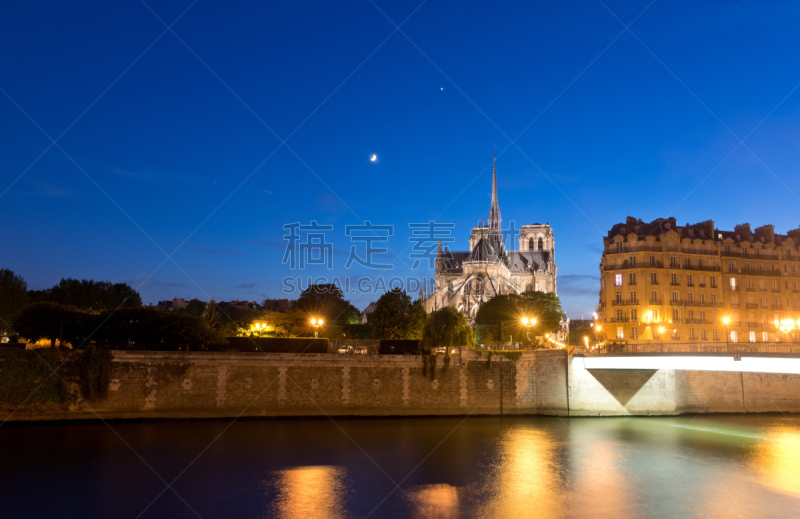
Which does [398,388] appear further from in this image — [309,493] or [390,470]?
[309,493]

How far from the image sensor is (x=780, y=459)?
26.1 metres

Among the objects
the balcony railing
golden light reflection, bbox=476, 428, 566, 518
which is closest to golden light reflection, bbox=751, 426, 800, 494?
golden light reflection, bbox=476, 428, 566, 518

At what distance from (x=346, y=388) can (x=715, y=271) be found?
39.3m

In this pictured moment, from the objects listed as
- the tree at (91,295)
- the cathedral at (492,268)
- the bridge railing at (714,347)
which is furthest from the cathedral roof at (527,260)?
the tree at (91,295)

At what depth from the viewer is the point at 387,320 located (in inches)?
2078

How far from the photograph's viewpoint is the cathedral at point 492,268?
8731cm

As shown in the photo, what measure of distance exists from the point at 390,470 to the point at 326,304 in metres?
49.2

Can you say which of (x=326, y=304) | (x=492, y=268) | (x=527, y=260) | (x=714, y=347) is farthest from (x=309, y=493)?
(x=527, y=260)

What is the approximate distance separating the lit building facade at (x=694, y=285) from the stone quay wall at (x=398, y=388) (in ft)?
46.0

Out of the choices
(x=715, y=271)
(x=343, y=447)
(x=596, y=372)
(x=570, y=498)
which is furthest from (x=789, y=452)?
(x=715, y=271)

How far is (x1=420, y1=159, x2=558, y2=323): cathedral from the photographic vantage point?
3438 inches

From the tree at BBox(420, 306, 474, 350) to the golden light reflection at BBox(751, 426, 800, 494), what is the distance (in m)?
17.2

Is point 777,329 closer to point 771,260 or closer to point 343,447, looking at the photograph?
point 771,260

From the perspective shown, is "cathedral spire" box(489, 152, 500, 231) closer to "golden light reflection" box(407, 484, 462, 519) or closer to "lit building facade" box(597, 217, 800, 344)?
"lit building facade" box(597, 217, 800, 344)
